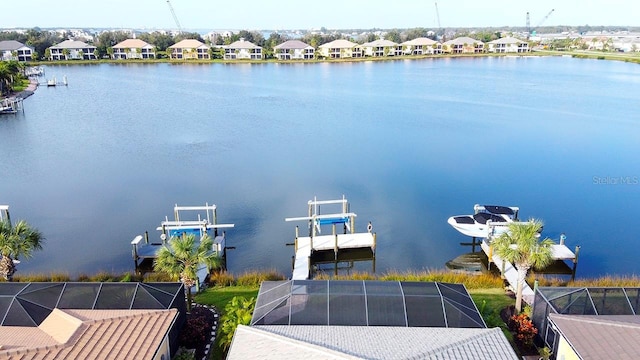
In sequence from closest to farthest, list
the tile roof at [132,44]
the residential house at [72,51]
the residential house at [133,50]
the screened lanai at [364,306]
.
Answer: the screened lanai at [364,306]
the residential house at [72,51]
the tile roof at [132,44]
the residential house at [133,50]

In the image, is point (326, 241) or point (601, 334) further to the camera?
point (326, 241)

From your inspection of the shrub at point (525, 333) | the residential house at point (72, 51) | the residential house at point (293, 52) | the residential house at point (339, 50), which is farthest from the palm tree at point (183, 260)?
the residential house at point (72, 51)

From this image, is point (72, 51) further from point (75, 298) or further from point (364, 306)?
point (364, 306)

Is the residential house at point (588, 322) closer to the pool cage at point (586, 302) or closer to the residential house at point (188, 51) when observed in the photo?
the pool cage at point (586, 302)

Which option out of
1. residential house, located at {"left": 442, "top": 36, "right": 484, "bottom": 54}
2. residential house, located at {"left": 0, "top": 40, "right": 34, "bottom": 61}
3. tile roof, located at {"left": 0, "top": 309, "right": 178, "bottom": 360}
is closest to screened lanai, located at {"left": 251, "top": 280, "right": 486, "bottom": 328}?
tile roof, located at {"left": 0, "top": 309, "right": 178, "bottom": 360}

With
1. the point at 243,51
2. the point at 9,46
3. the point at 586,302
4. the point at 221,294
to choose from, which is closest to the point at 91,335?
the point at 221,294

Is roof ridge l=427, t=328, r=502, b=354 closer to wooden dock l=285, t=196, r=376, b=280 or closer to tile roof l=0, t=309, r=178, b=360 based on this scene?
tile roof l=0, t=309, r=178, b=360
